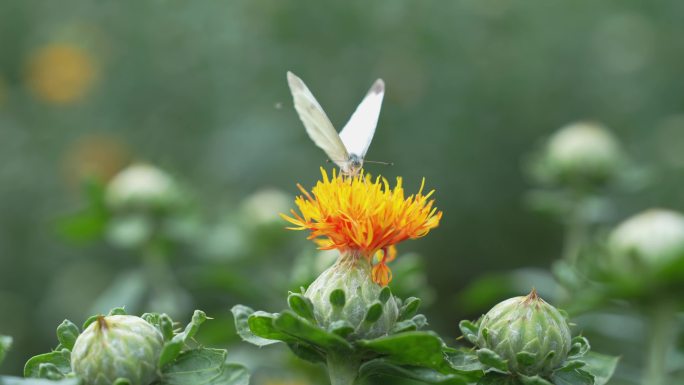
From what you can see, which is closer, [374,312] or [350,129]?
[374,312]

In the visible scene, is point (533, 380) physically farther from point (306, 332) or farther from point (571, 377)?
point (306, 332)

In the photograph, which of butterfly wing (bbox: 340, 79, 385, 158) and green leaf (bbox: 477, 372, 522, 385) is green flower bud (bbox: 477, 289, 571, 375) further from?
butterfly wing (bbox: 340, 79, 385, 158)

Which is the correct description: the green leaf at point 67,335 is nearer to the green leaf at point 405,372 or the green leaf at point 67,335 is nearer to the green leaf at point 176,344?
the green leaf at point 176,344

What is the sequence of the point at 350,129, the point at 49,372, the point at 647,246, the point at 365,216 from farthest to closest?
the point at 647,246
the point at 350,129
the point at 365,216
the point at 49,372

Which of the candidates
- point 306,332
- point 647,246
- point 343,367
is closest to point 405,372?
point 343,367

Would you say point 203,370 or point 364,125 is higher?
point 364,125

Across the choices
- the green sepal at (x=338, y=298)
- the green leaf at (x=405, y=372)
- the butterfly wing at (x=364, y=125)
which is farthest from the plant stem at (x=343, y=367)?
the butterfly wing at (x=364, y=125)

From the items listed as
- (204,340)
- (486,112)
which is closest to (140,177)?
(204,340)
